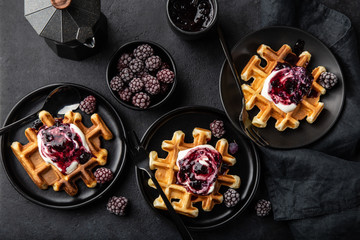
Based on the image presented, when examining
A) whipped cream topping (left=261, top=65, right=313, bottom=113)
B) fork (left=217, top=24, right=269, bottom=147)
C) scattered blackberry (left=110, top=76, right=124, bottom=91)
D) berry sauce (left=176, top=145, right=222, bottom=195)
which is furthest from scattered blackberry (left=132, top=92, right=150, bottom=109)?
whipped cream topping (left=261, top=65, right=313, bottom=113)

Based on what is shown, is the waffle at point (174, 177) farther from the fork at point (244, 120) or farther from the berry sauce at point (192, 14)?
the berry sauce at point (192, 14)

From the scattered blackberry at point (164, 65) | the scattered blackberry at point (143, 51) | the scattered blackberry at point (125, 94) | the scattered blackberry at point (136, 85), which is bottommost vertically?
the scattered blackberry at point (125, 94)

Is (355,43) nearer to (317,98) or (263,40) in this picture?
(317,98)

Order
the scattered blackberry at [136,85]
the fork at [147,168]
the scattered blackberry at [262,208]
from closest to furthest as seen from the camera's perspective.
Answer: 1. the fork at [147,168]
2. the scattered blackberry at [136,85]
3. the scattered blackberry at [262,208]

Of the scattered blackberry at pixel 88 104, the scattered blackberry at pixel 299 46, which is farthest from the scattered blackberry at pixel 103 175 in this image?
the scattered blackberry at pixel 299 46

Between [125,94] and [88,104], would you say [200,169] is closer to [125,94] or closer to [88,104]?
[125,94]

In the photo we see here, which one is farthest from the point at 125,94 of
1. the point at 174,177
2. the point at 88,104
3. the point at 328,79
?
the point at 328,79
